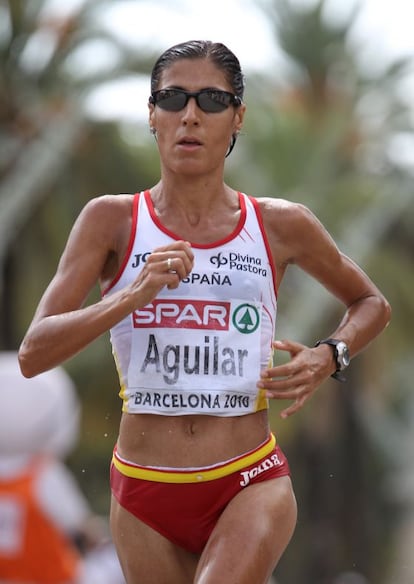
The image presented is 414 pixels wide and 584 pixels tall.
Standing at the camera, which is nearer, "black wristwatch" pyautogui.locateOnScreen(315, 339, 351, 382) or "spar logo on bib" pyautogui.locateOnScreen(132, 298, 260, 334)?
"spar logo on bib" pyautogui.locateOnScreen(132, 298, 260, 334)

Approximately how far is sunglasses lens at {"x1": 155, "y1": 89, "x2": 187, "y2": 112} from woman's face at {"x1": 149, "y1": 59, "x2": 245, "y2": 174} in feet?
0.06

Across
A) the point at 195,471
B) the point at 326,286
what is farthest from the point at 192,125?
the point at 195,471

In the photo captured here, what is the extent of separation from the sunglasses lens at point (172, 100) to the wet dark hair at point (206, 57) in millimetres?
106

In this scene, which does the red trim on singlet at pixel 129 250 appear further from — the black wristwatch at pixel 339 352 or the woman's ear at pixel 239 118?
the black wristwatch at pixel 339 352

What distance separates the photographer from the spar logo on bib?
5496 mm

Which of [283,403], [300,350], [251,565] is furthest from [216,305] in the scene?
[283,403]

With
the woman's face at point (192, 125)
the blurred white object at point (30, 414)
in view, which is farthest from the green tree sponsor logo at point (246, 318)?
the blurred white object at point (30, 414)

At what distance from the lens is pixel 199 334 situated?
18.0 feet

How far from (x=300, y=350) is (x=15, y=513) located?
6.53 m

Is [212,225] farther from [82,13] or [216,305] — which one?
[82,13]

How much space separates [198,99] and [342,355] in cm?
121

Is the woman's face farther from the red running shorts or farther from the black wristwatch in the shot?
the red running shorts

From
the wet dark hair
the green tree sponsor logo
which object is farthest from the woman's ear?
the green tree sponsor logo

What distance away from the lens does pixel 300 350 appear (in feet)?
17.9
